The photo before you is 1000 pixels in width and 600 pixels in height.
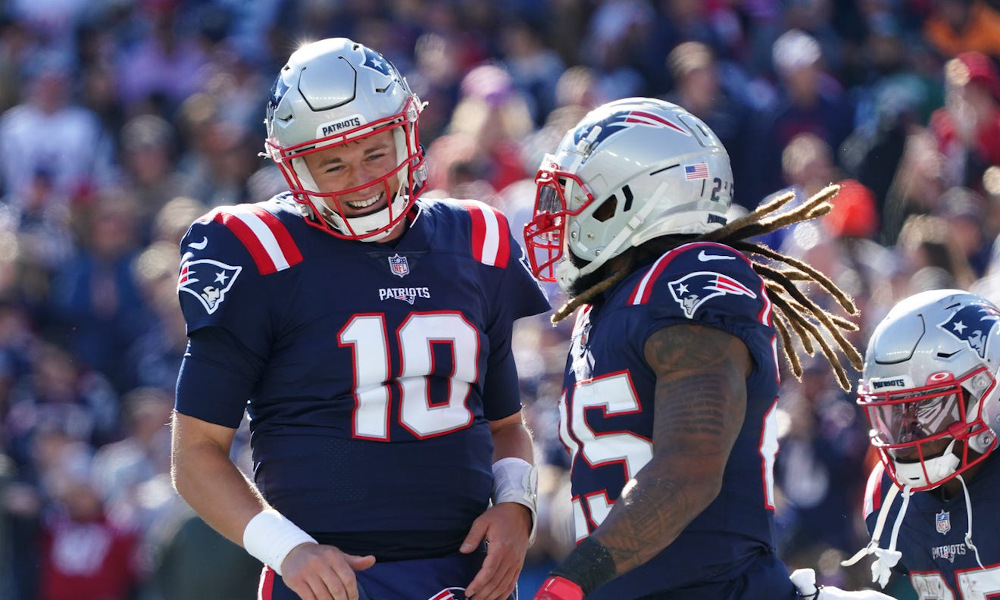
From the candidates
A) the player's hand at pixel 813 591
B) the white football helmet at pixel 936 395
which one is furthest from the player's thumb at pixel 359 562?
the white football helmet at pixel 936 395

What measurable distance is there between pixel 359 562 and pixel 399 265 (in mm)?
741

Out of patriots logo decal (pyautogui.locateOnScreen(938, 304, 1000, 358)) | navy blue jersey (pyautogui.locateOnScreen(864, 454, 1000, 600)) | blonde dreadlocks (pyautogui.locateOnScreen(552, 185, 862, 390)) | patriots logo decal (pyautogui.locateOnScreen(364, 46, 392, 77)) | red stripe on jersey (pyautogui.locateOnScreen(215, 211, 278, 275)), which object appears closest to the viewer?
red stripe on jersey (pyautogui.locateOnScreen(215, 211, 278, 275))

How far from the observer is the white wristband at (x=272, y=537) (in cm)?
325

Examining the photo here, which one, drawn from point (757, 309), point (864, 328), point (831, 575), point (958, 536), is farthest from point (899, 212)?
point (757, 309)

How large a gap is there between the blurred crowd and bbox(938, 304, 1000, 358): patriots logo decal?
262cm

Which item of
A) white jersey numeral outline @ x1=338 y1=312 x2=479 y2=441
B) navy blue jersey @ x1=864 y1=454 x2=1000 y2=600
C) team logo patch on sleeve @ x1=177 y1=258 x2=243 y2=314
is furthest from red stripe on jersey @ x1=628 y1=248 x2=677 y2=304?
navy blue jersey @ x1=864 y1=454 x2=1000 y2=600

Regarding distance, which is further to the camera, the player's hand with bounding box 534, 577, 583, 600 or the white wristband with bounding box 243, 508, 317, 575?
the white wristband with bounding box 243, 508, 317, 575

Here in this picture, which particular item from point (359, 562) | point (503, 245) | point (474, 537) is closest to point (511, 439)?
point (474, 537)

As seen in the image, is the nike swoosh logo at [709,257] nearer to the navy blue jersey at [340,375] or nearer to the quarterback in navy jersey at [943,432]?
the navy blue jersey at [340,375]

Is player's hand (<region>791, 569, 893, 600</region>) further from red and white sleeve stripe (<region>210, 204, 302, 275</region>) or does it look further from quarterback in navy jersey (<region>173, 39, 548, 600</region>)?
red and white sleeve stripe (<region>210, 204, 302, 275</region>)

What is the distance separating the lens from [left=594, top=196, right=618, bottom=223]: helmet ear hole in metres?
3.53

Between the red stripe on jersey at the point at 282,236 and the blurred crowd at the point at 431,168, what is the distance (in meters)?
3.50

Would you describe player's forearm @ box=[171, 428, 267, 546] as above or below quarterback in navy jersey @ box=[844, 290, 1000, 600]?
above

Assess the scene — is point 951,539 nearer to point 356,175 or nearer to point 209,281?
point 356,175
